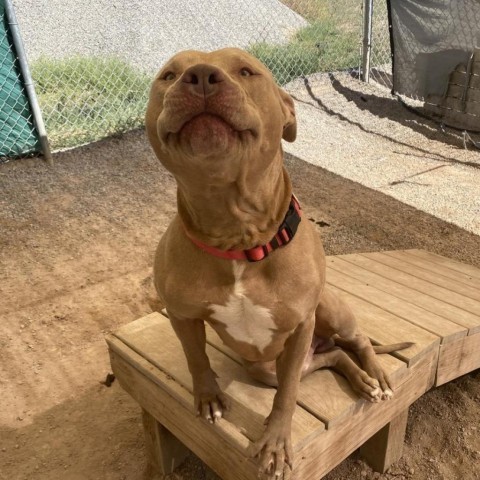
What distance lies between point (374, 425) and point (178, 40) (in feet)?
34.5

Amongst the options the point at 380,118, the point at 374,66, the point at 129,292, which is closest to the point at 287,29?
the point at 374,66

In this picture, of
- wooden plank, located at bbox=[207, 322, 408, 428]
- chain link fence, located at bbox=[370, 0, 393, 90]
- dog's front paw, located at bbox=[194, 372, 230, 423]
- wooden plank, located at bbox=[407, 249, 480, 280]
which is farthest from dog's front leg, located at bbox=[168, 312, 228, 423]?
chain link fence, located at bbox=[370, 0, 393, 90]

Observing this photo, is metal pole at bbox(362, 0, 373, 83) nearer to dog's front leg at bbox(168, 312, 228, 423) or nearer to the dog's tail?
the dog's tail

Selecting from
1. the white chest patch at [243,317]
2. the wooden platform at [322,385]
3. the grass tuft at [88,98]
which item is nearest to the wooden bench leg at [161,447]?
the wooden platform at [322,385]

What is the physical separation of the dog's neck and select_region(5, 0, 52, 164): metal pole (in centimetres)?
417

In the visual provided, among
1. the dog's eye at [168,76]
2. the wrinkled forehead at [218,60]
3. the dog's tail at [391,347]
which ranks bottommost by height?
the dog's tail at [391,347]

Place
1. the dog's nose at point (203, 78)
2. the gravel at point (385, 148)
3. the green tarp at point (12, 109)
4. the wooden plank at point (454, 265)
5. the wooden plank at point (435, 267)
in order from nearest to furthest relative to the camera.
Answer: the dog's nose at point (203, 78)
the wooden plank at point (435, 267)
the wooden plank at point (454, 265)
the green tarp at point (12, 109)
the gravel at point (385, 148)

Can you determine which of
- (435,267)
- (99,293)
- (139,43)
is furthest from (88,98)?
(139,43)

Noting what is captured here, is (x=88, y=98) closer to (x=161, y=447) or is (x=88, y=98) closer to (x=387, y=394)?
(x=161, y=447)

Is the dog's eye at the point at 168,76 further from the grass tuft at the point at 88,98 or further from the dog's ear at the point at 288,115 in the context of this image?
the grass tuft at the point at 88,98

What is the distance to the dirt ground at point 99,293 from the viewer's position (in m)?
2.50

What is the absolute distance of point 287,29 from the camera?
11.3 meters

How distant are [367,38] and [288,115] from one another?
7385mm

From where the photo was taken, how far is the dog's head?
1.26m
